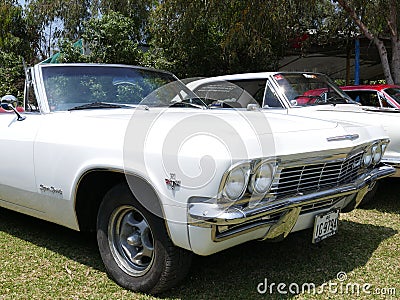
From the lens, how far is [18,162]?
363cm

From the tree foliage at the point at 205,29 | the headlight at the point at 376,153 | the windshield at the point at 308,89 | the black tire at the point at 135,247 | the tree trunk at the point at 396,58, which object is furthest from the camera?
the tree foliage at the point at 205,29

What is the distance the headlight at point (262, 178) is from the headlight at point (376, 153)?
4.78 feet

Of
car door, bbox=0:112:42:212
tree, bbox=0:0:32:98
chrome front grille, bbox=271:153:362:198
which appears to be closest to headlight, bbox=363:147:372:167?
chrome front grille, bbox=271:153:362:198

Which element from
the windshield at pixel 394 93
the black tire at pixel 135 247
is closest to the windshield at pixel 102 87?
the black tire at pixel 135 247

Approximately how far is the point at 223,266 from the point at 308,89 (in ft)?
11.4

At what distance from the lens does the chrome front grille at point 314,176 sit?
9.32ft

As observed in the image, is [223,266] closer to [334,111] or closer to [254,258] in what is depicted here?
[254,258]

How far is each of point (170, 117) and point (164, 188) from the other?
67 centimetres

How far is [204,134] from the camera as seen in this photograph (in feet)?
8.71

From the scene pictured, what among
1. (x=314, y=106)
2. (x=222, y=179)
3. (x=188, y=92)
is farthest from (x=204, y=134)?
(x=314, y=106)

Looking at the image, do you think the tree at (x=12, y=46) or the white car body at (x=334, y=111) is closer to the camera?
the white car body at (x=334, y=111)

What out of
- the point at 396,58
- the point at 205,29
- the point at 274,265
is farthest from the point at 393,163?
the point at 205,29

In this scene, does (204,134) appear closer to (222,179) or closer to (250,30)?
(222,179)

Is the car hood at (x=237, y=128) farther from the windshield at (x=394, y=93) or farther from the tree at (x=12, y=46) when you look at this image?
the tree at (x=12, y=46)
